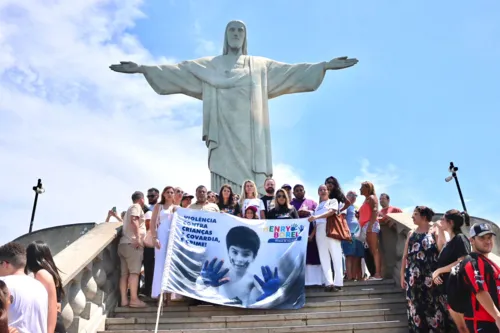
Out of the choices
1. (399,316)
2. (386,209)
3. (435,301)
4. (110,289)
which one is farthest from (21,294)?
(386,209)

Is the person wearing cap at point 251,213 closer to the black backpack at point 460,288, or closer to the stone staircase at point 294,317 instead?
the stone staircase at point 294,317

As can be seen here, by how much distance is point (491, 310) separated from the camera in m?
4.22

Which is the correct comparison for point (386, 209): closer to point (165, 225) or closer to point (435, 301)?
point (435, 301)

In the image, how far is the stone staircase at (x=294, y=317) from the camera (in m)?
6.45

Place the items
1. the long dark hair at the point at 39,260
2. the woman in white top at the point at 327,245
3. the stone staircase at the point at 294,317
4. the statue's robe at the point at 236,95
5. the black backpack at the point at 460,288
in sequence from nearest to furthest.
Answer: the long dark hair at the point at 39,260 → the black backpack at the point at 460,288 → the stone staircase at the point at 294,317 → the woman in white top at the point at 327,245 → the statue's robe at the point at 236,95

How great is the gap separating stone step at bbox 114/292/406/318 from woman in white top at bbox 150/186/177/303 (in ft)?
0.90

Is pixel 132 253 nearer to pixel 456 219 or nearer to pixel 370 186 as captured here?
pixel 370 186

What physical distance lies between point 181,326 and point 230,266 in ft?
3.71

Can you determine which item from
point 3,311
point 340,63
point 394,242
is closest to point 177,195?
point 394,242

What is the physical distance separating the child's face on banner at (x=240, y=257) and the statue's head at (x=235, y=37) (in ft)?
24.6

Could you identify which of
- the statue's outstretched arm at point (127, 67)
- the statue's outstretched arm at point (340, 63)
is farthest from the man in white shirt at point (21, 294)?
the statue's outstretched arm at point (340, 63)

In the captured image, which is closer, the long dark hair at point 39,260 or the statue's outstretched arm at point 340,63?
the long dark hair at point 39,260

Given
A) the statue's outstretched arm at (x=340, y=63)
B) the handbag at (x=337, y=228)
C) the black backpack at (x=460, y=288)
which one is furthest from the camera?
the statue's outstretched arm at (x=340, y=63)

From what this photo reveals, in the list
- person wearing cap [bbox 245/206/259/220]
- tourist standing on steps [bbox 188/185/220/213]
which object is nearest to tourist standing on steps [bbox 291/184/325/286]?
person wearing cap [bbox 245/206/259/220]
